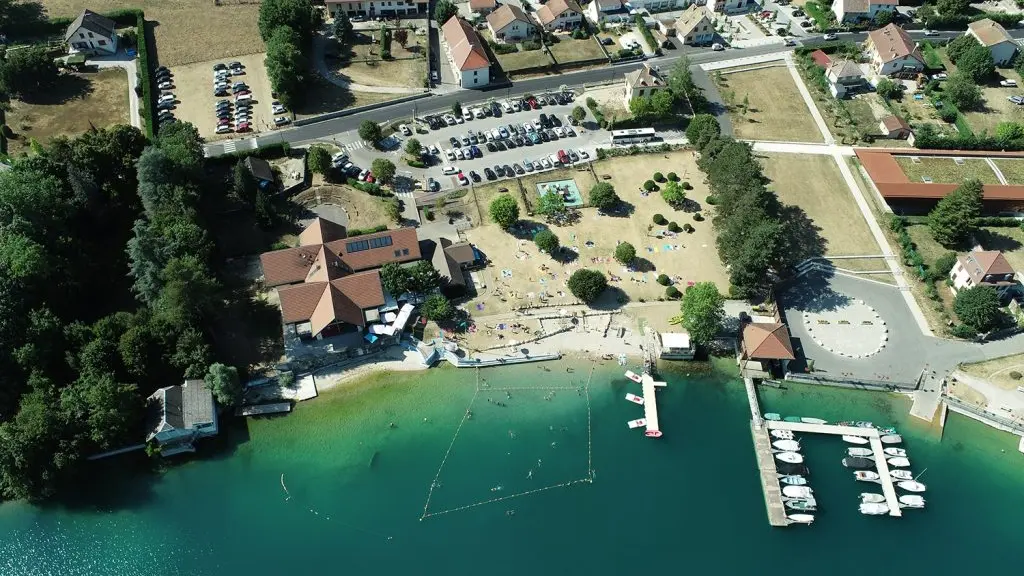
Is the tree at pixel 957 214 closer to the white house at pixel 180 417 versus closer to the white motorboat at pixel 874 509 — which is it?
the white motorboat at pixel 874 509

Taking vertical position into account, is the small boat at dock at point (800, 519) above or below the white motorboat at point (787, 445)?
below

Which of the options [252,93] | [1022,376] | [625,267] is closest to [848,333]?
[1022,376]

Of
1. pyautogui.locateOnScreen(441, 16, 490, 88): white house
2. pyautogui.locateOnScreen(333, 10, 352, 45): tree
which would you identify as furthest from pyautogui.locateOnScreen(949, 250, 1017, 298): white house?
pyautogui.locateOnScreen(333, 10, 352, 45): tree

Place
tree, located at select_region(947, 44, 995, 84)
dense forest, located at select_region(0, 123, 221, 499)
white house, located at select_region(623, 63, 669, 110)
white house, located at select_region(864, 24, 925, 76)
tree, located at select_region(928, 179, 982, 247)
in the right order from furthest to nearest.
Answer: white house, located at select_region(864, 24, 925, 76) < tree, located at select_region(947, 44, 995, 84) < white house, located at select_region(623, 63, 669, 110) < tree, located at select_region(928, 179, 982, 247) < dense forest, located at select_region(0, 123, 221, 499)

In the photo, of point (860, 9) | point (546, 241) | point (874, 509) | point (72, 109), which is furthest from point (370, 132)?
point (860, 9)

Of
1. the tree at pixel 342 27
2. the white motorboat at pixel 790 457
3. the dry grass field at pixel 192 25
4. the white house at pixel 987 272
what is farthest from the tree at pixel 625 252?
the dry grass field at pixel 192 25

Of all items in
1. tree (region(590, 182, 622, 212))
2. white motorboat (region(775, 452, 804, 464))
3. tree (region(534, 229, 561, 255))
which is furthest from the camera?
tree (region(590, 182, 622, 212))

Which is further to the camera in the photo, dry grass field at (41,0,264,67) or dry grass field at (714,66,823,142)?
dry grass field at (41,0,264,67)

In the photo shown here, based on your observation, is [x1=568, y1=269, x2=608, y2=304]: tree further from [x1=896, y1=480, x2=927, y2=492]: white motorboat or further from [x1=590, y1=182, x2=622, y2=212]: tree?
[x1=896, y1=480, x2=927, y2=492]: white motorboat
